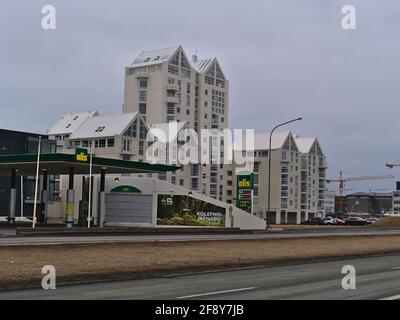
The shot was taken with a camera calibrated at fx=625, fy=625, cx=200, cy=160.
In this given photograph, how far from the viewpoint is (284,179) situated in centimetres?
14350

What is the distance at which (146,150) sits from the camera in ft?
364

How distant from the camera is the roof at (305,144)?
513 ft

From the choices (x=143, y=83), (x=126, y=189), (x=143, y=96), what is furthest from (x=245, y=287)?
(x=143, y=83)

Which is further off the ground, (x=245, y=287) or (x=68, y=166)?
(x=68, y=166)

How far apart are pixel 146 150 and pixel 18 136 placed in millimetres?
39506

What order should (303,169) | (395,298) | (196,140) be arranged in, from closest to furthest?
(395,298) < (196,140) < (303,169)

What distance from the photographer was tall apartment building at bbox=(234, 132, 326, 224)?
5546 inches

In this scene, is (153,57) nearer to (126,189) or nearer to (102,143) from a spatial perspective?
(102,143)

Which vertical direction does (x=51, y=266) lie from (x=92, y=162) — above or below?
below

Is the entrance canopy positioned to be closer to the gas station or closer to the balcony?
the gas station

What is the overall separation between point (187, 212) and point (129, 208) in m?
6.03

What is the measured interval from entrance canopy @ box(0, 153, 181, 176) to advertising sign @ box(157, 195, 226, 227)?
286 inches
